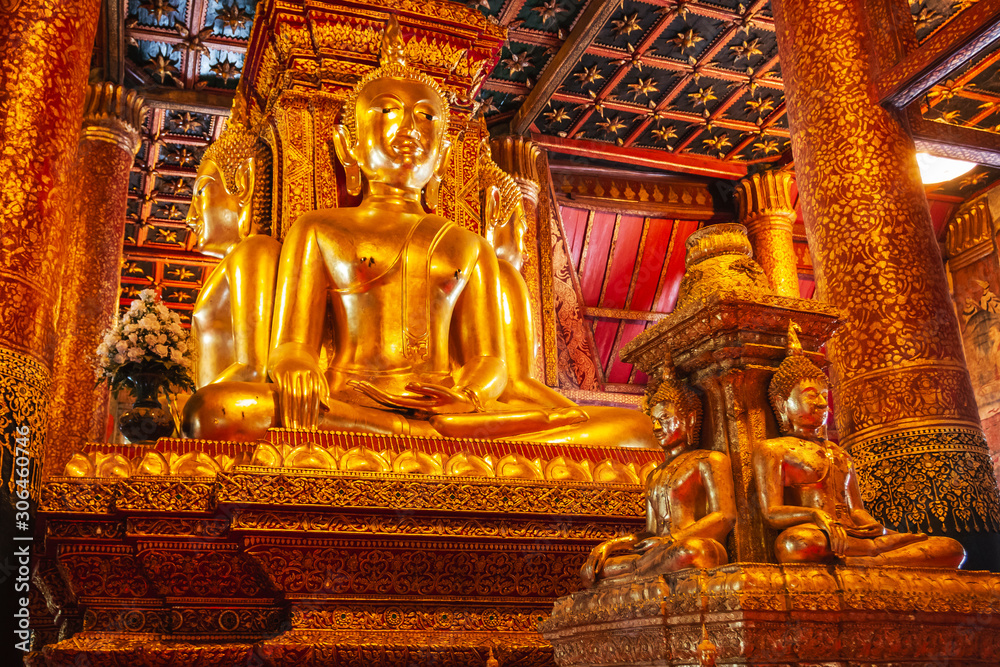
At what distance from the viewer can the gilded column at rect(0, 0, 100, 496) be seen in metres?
3.79

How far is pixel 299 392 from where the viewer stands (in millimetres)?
3293

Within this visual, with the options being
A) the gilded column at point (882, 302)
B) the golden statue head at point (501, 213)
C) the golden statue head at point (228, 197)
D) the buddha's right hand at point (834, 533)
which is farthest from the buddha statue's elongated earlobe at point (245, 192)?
the buddha's right hand at point (834, 533)

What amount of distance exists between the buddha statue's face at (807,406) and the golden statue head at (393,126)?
269 centimetres

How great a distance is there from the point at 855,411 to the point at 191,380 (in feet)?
11.6

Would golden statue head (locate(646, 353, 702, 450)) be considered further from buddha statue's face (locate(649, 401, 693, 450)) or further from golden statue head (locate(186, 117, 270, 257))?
golden statue head (locate(186, 117, 270, 257))

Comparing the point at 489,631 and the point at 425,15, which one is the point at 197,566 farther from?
the point at 425,15

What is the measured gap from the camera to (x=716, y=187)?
1126 centimetres

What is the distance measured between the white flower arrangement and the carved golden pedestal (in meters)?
2.29

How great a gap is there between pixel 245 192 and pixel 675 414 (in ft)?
10.5

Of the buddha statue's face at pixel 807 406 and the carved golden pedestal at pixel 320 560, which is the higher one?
the buddha statue's face at pixel 807 406

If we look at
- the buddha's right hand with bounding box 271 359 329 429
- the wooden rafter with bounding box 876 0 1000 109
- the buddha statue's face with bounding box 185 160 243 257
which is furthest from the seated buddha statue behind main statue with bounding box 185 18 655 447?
the wooden rafter with bounding box 876 0 1000 109

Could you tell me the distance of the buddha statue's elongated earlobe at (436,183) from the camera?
4535mm

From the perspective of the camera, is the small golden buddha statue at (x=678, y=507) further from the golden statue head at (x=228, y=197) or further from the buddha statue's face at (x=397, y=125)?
the golden statue head at (x=228, y=197)

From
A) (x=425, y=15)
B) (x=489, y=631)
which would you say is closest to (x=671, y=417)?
(x=489, y=631)
